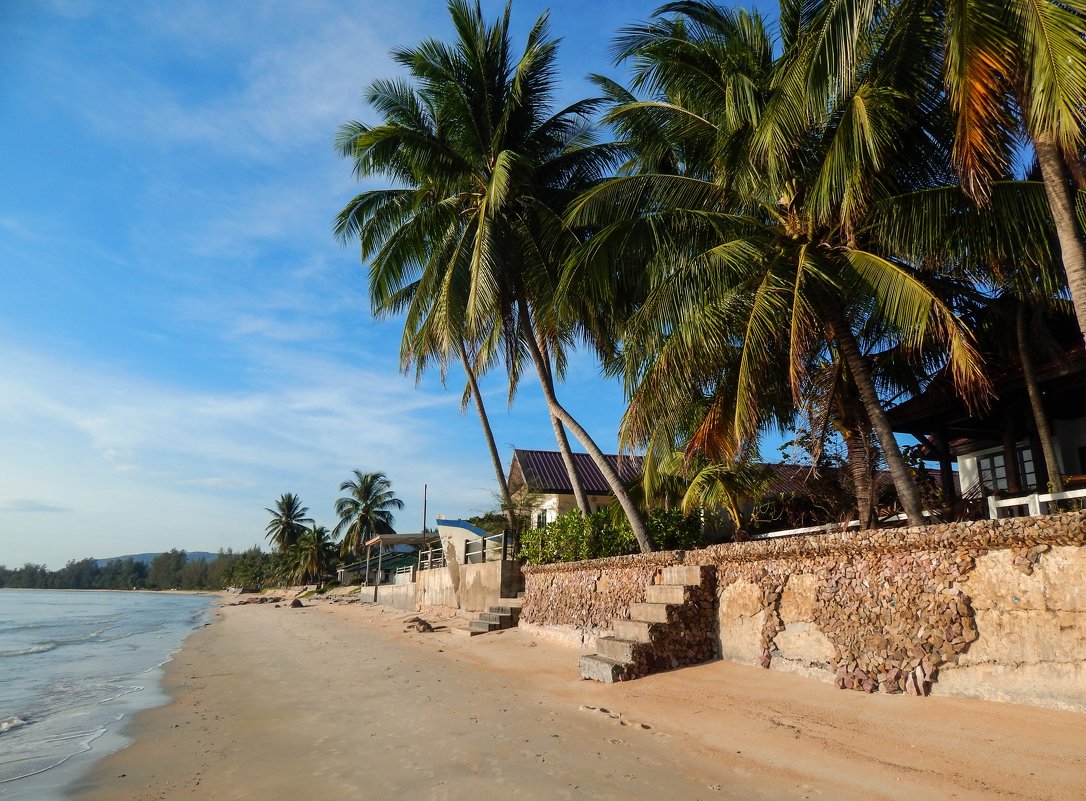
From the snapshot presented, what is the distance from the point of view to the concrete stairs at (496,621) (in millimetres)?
14531

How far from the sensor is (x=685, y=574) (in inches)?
361

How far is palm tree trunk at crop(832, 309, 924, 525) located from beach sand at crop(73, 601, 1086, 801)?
2.76 m

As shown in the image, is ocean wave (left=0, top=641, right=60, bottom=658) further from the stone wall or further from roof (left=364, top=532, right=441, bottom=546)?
roof (left=364, top=532, right=441, bottom=546)

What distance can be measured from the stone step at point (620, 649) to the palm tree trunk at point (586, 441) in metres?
3.15

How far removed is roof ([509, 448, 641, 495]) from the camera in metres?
24.7

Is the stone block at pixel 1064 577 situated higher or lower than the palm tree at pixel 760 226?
lower

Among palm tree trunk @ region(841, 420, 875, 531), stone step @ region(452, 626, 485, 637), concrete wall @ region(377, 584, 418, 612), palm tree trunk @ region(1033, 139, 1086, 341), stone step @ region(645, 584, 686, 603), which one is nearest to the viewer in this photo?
palm tree trunk @ region(1033, 139, 1086, 341)

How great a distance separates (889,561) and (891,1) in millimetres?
6396

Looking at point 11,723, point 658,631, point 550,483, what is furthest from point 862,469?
point 550,483

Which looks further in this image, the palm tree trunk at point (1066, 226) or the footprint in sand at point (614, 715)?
the footprint in sand at point (614, 715)

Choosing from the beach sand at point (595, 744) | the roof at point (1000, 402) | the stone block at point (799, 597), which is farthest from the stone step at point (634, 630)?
the roof at point (1000, 402)

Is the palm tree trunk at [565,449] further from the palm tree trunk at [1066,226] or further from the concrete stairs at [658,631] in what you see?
the palm tree trunk at [1066,226]

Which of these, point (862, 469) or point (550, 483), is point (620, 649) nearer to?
point (862, 469)

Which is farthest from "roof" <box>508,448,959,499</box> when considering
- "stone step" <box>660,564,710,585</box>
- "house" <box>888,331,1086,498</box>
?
"stone step" <box>660,564,710,585</box>
